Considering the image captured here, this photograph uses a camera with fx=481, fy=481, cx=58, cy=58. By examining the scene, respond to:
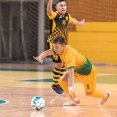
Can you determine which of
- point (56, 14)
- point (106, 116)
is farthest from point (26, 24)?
point (106, 116)

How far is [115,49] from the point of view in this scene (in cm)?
1927

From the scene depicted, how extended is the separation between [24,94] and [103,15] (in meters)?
11.6

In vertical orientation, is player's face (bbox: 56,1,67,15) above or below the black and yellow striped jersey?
above

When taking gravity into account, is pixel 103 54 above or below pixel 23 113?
below

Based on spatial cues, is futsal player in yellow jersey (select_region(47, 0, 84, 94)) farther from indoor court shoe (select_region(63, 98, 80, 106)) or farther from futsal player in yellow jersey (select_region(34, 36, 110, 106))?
indoor court shoe (select_region(63, 98, 80, 106))

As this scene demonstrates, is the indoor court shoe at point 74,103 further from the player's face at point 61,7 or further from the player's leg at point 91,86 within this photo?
the player's face at point 61,7

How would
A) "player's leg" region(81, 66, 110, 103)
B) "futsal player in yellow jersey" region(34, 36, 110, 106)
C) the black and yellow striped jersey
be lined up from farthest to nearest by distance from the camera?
the black and yellow striped jersey → "player's leg" region(81, 66, 110, 103) → "futsal player in yellow jersey" region(34, 36, 110, 106)

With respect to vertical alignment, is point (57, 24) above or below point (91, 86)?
above

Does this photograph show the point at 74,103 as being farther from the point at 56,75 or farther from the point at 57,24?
the point at 57,24

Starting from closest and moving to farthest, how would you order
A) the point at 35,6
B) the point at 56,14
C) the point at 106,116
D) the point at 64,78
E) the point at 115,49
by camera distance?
the point at 106,116
the point at 64,78
the point at 56,14
the point at 115,49
the point at 35,6

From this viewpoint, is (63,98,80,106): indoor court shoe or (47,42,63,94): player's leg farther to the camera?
(47,42,63,94): player's leg

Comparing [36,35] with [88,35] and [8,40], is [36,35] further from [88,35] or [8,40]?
[88,35]

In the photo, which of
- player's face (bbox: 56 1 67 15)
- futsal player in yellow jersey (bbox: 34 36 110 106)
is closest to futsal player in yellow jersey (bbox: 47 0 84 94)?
player's face (bbox: 56 1 67 15)

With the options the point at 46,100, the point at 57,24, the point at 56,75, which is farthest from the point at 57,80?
the point at 46,100
